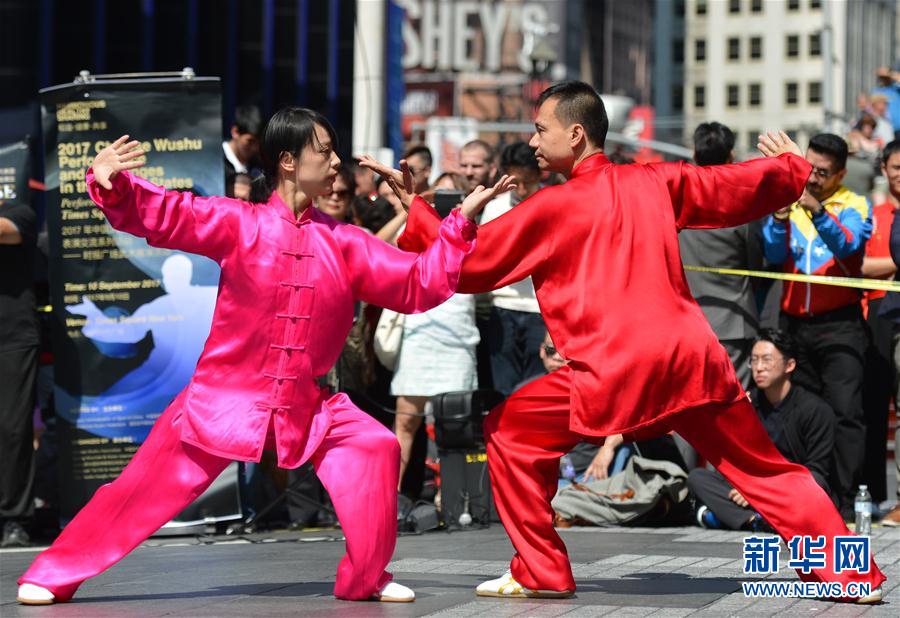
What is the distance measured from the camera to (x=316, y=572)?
734cm

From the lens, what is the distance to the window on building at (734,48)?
384ft

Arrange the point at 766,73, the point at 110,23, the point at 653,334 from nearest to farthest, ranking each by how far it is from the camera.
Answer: the point at 653,334
the point at 110,23
the point at 766,73

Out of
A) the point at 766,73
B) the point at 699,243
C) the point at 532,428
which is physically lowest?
the point at 532,428

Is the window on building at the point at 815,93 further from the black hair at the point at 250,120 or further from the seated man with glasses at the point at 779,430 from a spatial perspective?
the seated man with glasses at the point at 779,430

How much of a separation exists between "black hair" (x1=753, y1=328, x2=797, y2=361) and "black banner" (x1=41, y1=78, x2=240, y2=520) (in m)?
3.08

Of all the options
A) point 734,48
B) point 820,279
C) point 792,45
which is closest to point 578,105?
point 820,279

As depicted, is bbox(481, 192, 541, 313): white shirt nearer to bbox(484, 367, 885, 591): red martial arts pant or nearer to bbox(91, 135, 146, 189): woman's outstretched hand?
bbox(484, 367, 885, 591): red martial arts pant

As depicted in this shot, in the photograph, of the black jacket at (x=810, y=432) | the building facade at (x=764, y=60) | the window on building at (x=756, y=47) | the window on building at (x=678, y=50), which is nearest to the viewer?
the black jacket at (x=810, y=432)

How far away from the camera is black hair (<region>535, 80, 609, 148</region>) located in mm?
6539

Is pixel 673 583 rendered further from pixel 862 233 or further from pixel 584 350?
pixel 862 233

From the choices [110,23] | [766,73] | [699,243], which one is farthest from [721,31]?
[699,243]

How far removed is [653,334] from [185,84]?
3942 millimetres

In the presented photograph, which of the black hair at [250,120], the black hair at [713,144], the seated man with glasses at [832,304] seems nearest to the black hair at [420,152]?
the black hair at [250,120]

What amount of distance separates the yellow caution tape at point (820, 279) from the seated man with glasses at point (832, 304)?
10 cm
